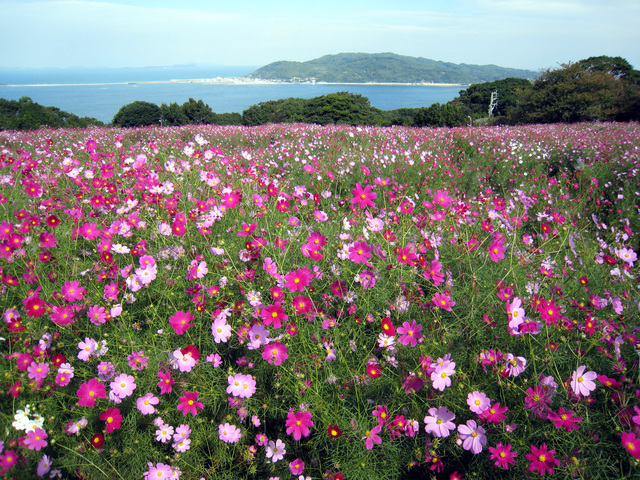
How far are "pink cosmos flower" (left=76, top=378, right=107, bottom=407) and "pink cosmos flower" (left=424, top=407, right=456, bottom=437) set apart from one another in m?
1.33

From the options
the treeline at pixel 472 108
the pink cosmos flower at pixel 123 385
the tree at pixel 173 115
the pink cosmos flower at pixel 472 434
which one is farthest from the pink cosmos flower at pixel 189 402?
the tree at pixel 173 115

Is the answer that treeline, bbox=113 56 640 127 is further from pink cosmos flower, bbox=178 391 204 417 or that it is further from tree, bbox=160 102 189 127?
pink cosmos flower, bbox=178 391 204 417

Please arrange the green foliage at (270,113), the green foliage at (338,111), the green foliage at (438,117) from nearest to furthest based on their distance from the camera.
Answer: the green foliage at (438,117)
the green foliage at (338,111)
the green foliage at (270,113)

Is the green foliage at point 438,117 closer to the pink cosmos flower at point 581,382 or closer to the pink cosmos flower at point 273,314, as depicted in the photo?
the pink cosmos flower at point 581,382

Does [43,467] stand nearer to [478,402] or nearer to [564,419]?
[478,402]

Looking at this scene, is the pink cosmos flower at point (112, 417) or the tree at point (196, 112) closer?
the pink cosmos flower at point (112, 417)

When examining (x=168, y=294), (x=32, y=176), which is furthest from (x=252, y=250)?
(x=32, y=176)

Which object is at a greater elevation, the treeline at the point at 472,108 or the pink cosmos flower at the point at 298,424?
the treeline at the point at 472,108

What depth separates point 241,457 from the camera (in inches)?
62.3

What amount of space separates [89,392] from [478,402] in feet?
5.09

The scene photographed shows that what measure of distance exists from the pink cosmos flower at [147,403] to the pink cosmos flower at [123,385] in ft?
0.20

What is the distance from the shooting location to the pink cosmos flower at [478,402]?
4.21ft

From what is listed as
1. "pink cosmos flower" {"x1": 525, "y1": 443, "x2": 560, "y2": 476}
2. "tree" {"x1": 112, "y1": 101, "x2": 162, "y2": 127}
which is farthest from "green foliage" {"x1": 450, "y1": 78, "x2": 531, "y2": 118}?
"pink cosmos flower" {"x1": 525, "y1": 443, "x2": 560, "y2": 476}

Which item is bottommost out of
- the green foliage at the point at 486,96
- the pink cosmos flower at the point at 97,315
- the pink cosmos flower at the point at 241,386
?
the pink cosmos flower at the point at 241,386
